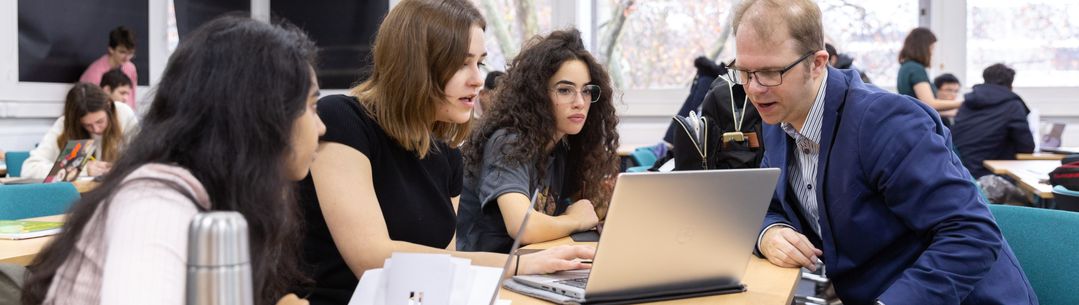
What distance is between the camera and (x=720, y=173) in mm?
1579

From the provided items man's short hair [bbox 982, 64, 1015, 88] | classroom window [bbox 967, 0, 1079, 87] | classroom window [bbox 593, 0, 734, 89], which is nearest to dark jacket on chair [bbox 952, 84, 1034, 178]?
man's short hair [bbox 982, 64, 1015, 88]

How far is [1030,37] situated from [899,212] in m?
6.89

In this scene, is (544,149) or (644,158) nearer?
(544,149)

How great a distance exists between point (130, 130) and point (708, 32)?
7637mm

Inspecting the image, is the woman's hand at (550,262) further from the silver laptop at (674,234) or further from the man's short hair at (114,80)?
the man's short hair at (114,80)

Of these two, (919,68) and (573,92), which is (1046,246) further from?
(919,68)

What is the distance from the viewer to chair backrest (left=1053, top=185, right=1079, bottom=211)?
329 centimetres

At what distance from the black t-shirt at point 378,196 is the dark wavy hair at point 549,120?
2.43 ft

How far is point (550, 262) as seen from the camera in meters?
1.85

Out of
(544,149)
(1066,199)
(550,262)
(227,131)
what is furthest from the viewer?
(1066,199)

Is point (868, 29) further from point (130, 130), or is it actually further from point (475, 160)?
point (130, 130)

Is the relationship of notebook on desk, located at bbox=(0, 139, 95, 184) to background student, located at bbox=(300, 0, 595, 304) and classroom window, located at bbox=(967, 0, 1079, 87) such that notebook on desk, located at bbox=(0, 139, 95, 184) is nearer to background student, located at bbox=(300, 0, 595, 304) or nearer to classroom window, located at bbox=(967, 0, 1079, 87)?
background student, located at bbox=(300, 0, 595, 304)

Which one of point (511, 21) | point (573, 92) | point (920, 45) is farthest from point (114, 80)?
point (920, 45)

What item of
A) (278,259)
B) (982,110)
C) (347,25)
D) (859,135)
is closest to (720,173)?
(859,135)
